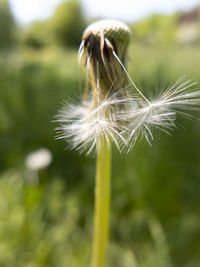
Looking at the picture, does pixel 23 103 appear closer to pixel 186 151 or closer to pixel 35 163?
pixel 35 163

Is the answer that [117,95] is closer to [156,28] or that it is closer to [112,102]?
[112,102]

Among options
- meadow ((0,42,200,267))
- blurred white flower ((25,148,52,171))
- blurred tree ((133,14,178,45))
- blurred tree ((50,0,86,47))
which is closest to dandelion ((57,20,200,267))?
meadow ((0,42,200,267))

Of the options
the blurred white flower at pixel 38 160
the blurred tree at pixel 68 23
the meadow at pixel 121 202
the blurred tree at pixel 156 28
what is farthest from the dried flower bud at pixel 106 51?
the blurred tree at pixel 68 23

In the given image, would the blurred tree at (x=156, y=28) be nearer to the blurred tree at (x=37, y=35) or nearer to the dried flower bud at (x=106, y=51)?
the blurred tree at (x=37, y=35)

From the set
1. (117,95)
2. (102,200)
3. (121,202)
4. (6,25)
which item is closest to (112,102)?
(117,95)

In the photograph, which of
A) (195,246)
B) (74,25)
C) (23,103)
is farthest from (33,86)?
(74,25)

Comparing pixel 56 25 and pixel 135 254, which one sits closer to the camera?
pixel 135 254
